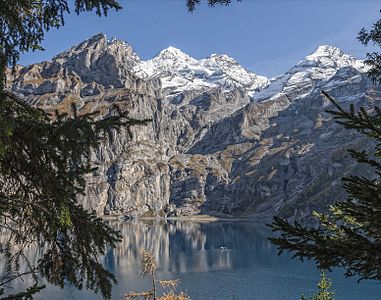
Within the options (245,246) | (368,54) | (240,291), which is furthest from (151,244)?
(368,54)

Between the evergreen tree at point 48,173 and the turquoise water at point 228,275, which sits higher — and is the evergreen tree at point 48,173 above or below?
above

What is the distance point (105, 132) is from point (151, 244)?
199 metres

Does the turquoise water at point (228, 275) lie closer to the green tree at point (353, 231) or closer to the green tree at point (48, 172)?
the green tree at point (48, 172)

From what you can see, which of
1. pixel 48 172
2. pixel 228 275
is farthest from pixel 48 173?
pixel 228 275

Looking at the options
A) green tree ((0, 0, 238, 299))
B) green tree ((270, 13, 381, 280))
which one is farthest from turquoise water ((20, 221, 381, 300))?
green tree ((270, 13, 381, 280))

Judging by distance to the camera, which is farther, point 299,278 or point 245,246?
point 245,246

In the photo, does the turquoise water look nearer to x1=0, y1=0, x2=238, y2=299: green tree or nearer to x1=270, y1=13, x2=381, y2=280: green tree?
x1=0, y1=0, x2=238, y2=299: green tree

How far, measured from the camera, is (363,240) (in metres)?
5.10

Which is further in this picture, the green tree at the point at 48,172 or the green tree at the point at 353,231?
the green tree at the point at 48,172

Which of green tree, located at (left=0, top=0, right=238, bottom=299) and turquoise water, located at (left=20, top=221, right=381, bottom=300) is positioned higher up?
green tree, located at (left=0, top=0, right=238, bottom=299)

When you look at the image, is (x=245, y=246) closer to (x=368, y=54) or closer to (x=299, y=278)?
(x=299, y=278)

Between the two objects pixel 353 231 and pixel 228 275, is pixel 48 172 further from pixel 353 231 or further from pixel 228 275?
pixel 228 275

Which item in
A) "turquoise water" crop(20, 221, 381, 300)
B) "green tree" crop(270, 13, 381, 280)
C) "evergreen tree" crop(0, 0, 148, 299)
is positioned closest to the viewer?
"green tree" crop(270, 13, 381, 280)

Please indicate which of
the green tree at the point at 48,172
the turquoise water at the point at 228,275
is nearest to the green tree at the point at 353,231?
the green tree at the point at 48,172
